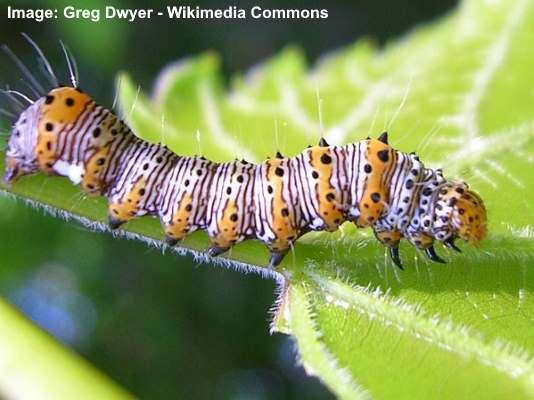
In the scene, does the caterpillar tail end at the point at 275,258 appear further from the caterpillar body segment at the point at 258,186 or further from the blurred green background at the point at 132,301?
the blurred green background at the point at 132,301

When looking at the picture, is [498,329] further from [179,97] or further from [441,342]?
[179,97]

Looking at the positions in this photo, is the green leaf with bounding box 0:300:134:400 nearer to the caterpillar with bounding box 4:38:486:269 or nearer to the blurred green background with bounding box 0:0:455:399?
the caterpillar with bounding box 4:38:486:269

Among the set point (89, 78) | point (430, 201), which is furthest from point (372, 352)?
point (89, 78)

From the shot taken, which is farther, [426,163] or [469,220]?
[426,163]

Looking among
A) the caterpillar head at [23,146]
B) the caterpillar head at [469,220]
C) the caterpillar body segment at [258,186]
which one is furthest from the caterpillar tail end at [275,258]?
the caterpillar head at [23,146]

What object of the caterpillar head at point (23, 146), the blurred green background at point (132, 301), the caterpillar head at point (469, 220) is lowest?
the blurred green background at point (132, 301)

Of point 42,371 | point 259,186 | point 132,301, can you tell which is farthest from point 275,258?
point 132,301

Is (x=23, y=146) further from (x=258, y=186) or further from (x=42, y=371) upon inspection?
(x=42, y=371)
